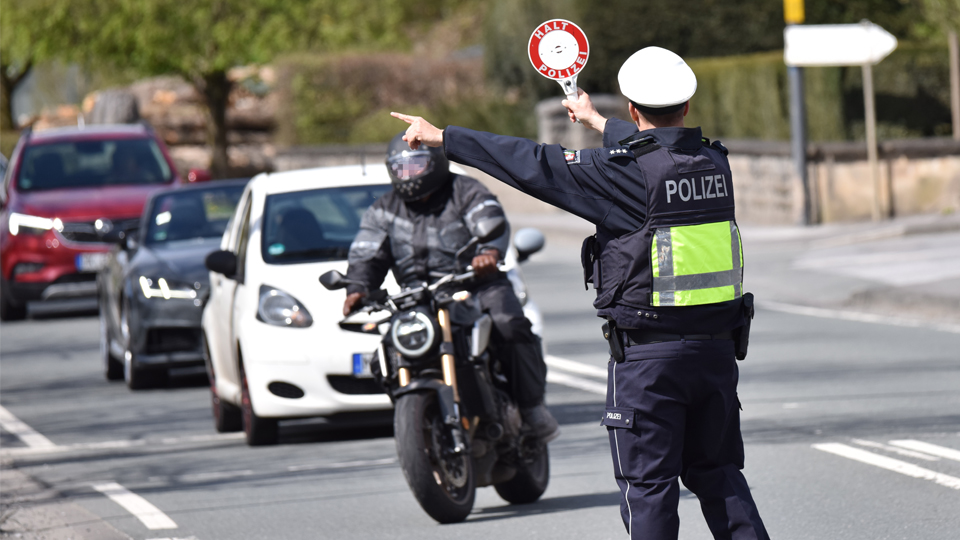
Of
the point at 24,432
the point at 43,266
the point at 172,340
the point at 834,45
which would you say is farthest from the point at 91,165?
the point at 834,45

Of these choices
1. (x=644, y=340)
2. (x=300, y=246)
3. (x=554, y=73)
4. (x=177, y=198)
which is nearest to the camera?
(x=644, y=340)

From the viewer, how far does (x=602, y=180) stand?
4965 mm

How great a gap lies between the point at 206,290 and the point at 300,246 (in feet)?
8.19

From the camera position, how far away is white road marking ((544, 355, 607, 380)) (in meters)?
12.0

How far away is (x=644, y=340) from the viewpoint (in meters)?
4.99

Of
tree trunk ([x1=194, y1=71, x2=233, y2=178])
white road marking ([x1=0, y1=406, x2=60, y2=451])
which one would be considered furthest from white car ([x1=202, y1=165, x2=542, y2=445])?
tree trunk ([x1=194, y1=71, x2=233, y2=178])

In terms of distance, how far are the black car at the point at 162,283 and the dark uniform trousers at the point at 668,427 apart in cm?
759

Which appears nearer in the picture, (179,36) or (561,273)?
(561,273)

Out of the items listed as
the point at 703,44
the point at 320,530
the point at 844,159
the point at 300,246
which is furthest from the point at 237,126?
the point at 320,530

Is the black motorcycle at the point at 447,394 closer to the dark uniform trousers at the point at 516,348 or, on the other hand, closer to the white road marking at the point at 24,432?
the dark uniform trousers at the point at 516,348

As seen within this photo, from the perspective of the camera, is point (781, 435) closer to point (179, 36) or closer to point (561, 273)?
point (561, 273)

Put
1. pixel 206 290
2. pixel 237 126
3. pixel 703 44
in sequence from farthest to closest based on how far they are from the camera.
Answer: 1. pixel 237 126
2. pixel 703 44
3. pixel 206 290

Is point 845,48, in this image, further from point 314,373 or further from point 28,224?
point 314,373

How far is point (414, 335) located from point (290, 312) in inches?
98.6
